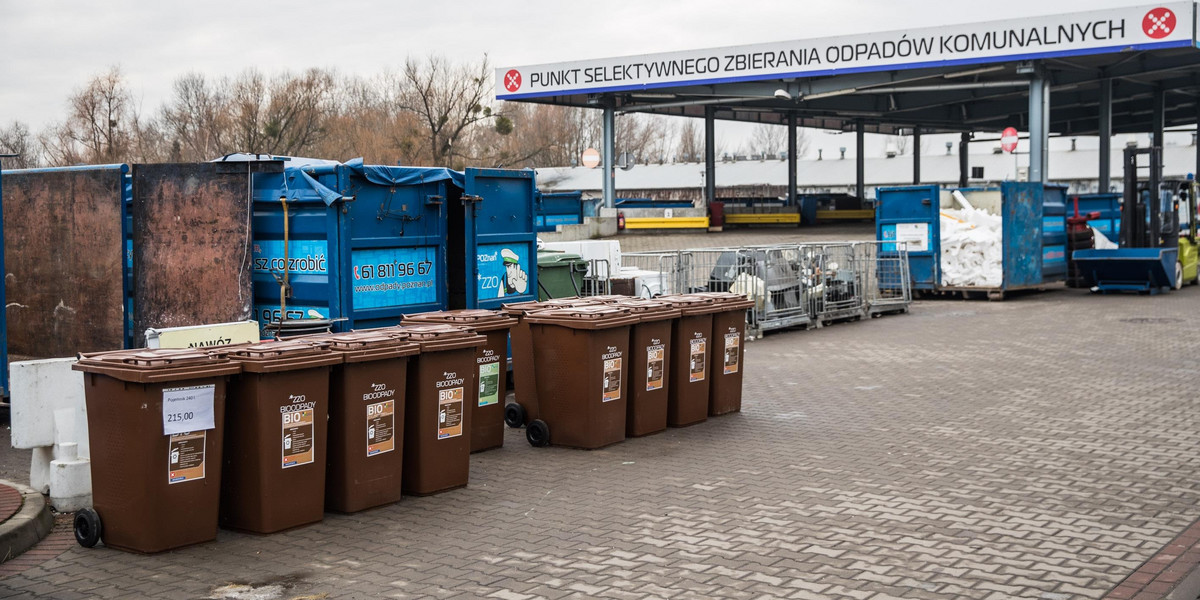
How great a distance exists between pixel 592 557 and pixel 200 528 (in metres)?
2.43

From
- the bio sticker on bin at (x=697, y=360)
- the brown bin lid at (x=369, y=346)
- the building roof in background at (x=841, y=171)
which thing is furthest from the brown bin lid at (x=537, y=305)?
the building roof in background at (x=841, y=171)

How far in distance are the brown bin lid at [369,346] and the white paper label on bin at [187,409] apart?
97 cm

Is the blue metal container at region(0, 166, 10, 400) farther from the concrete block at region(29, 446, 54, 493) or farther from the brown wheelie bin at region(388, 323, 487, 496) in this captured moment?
the brown wheelie bin at region(388, 323, 487, 496)

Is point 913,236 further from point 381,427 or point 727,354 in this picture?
point 381,427

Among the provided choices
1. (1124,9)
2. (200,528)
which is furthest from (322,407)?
(1124,9)

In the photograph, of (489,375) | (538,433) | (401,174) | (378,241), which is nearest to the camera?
(489,375)

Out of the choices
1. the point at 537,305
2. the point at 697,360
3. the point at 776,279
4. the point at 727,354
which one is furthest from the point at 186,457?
the point at 776,279

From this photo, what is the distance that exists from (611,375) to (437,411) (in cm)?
201

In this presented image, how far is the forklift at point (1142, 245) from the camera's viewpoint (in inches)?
974

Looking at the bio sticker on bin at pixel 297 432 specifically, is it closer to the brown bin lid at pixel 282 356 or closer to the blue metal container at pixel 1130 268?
the brown bin lid at pixel 282 356

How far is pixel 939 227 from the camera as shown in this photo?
24.5 meters

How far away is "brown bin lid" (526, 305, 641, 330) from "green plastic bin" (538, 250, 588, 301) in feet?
16.2

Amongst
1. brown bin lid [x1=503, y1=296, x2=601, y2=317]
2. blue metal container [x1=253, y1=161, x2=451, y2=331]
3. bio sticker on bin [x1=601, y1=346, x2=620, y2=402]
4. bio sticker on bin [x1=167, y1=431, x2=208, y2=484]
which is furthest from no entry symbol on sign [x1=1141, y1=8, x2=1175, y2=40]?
bio sticker on bin [x1=167, y1=431, x2=208, y2=484]

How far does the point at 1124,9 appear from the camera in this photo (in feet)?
95.2
